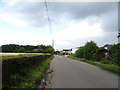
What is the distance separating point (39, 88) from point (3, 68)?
79.4 inches

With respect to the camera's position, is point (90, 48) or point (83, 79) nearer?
point (83, 79)

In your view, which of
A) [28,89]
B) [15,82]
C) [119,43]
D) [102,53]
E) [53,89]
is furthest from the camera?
[102,53]

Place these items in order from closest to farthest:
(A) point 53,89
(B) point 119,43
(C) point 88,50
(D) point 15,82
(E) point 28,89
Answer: (E) point 28,89 → (A) point 53,89 → (D) point 15,82 → (B) point 119,43 → (C) point 88,50

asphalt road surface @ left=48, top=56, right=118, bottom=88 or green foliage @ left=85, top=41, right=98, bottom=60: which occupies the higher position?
green foliage @ left=85, top=41, right=98, bottom=60

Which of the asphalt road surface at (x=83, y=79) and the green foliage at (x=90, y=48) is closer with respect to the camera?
the asphalt road surface at (x=83, y=79)

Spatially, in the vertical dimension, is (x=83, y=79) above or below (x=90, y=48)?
below

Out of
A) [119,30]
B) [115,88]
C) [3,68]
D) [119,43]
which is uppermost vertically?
[119,30]

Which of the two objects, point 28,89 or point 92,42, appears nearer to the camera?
point 28,89

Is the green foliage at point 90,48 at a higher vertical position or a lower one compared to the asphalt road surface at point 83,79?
higher

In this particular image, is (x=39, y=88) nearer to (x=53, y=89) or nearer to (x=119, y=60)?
(x=53, y=89)

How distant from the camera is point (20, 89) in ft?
23.9

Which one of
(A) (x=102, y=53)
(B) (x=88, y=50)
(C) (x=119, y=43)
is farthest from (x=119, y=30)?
(B) (x=88, y=50)

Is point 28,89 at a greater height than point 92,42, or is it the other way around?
point 92,42

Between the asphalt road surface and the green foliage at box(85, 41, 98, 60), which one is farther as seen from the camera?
the green foliage at box(85, 41, 98, 60)
